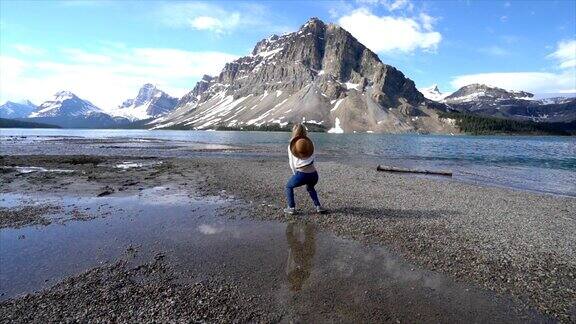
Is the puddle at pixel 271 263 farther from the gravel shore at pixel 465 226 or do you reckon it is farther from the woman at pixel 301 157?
the woman at pixel 301 157

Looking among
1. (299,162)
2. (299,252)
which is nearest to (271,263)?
(299,252)

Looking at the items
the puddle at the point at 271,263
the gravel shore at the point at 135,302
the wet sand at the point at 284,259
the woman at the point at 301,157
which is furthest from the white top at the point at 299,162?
the gravel shore at the point at 135,302

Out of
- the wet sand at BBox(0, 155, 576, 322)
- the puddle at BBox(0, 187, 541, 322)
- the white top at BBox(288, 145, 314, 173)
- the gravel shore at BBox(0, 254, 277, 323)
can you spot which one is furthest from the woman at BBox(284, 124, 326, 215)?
the gravel shore at BBox(0, 254, 277, 323)

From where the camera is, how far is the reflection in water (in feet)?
34.1

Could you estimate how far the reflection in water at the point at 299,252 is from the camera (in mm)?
10397

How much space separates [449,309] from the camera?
29.4ft

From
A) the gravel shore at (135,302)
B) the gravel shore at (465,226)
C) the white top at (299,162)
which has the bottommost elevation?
the gravel shore at (465,226)

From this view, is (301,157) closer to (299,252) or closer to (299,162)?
(299,162)

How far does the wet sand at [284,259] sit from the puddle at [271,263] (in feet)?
0.16

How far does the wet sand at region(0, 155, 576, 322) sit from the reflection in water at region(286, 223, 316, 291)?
0.07 m

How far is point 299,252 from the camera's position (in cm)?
1250

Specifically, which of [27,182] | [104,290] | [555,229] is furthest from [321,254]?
[27,182]

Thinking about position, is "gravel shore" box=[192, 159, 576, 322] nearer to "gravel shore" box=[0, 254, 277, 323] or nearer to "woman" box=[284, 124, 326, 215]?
"woman" box=[284, 124, 326, 215]

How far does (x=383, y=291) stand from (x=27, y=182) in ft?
94.6
